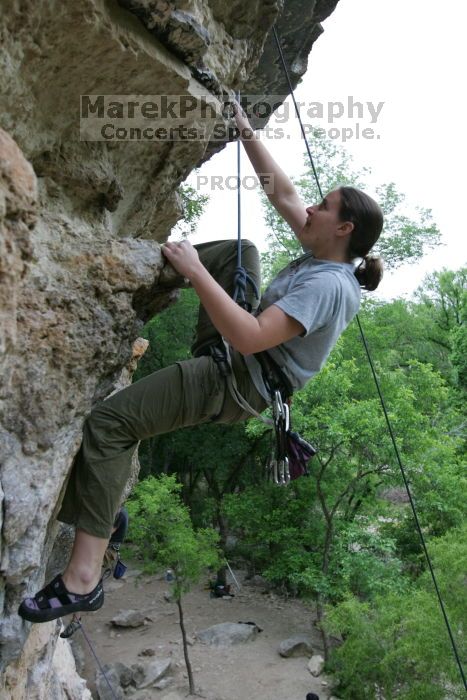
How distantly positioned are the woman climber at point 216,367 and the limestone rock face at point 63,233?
0.15 meters

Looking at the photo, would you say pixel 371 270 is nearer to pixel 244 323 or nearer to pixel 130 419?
pixel 244 323

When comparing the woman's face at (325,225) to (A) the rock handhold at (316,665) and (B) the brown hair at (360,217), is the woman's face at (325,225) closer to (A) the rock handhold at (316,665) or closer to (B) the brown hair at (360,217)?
(B) the brown hair at (360,217)

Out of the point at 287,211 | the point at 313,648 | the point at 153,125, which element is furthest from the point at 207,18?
the point at 313,648

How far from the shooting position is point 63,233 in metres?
2.89

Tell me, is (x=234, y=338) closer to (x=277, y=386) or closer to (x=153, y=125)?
(x=277, y=386)

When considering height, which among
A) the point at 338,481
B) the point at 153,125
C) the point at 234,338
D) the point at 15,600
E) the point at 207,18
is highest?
the point at 207,18

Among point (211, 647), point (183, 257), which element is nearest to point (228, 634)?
point (211, 647)

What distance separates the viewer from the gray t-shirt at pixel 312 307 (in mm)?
2652

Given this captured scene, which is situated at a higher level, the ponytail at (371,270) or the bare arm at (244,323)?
the ponytail at (371,270)

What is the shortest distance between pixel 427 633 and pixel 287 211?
8297mm

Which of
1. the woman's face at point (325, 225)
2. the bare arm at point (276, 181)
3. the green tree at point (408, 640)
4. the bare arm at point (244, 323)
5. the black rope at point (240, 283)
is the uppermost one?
the bare arm at point (276, 181)

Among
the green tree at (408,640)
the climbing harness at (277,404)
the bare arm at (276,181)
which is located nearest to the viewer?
the climbing harness at (277,404)

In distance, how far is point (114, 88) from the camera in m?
3.02

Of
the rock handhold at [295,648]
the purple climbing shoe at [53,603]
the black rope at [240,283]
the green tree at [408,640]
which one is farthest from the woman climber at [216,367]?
the rock handhold at [295,648]
